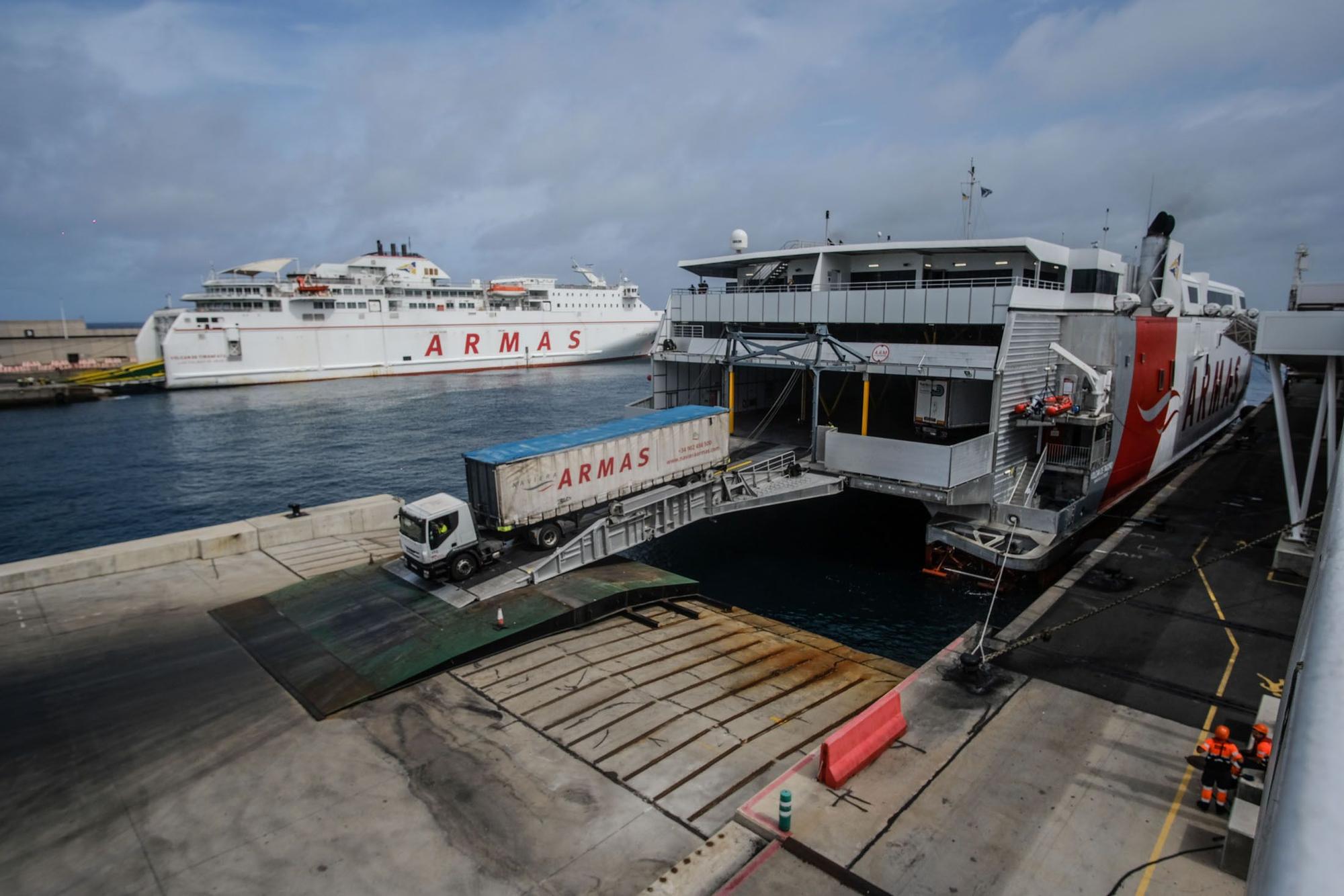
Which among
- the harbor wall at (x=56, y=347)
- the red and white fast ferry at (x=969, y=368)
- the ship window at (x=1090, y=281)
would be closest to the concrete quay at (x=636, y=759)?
the red and white fast ferry at (x=969, y=368)

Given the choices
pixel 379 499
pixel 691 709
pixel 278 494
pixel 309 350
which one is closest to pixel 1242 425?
pixel 691 709

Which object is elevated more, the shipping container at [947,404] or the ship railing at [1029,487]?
the shipping container at [947,404]

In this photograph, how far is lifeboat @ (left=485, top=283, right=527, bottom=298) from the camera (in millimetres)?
102625

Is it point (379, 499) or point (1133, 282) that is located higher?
point (1133, 282)

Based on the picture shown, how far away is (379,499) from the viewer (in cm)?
2800

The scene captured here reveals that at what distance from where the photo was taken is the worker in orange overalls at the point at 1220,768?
10.2 m

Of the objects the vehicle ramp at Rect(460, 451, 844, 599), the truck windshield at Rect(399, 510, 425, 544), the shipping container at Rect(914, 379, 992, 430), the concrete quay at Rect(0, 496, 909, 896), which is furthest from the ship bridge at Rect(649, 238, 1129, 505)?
the truck windshield at Rect(399, 510, 425, 544)

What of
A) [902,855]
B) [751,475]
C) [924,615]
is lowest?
[924,615]

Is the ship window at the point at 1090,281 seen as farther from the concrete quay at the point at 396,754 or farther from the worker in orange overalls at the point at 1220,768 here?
the worker in orange overalls at the point at 1220,768

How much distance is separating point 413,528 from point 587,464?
5.28 metres

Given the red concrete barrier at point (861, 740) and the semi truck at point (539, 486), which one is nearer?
the red concrete barrier at point (861, 740)

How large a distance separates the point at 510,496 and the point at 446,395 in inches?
2393

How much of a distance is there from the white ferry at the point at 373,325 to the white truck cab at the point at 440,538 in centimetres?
7665

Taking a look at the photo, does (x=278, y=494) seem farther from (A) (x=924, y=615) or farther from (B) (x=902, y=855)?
(B) (x=902, y=855)
